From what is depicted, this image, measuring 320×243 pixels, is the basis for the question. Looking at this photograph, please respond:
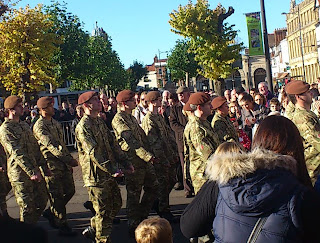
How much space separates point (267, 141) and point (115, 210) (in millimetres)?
3790

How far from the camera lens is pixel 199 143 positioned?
6.24m

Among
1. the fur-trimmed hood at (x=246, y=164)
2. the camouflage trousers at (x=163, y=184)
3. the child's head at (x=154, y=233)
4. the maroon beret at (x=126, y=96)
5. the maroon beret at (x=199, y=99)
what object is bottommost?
the camouflage trousers at (x=163, y=184)

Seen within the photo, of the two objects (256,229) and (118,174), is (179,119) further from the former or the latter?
(256,229)

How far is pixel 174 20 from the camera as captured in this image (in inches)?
1227

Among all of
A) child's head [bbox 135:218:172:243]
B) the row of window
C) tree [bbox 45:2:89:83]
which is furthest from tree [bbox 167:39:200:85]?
child's head [bbox 135:218:172:243]

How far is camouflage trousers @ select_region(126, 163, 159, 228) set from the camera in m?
7.21

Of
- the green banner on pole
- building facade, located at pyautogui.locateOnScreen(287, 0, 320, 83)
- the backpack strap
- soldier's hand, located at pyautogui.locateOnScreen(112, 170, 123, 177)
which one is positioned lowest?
soldier's hand, located at pyautogui.locateOnScreen(112, 170, 123, 177)

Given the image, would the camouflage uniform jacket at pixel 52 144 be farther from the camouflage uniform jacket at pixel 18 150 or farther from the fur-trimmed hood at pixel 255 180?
the fur-trimmed hood at pixel 255 180

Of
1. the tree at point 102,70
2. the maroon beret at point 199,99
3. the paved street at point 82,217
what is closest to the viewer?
the maroon beret at point 199,99

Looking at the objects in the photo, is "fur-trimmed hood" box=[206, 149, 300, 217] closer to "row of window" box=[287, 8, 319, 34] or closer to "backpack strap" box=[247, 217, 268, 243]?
"backpack strap" box=[247, 217, 268, 243]

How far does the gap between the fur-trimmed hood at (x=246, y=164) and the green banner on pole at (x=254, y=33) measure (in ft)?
48.3

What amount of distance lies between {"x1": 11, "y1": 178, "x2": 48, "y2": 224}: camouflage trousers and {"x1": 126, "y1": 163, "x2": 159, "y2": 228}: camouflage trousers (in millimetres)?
1245

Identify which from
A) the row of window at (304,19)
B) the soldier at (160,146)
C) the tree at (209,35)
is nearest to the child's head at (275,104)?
the soldier at (160,146)

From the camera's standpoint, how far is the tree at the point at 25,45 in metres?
25.0
